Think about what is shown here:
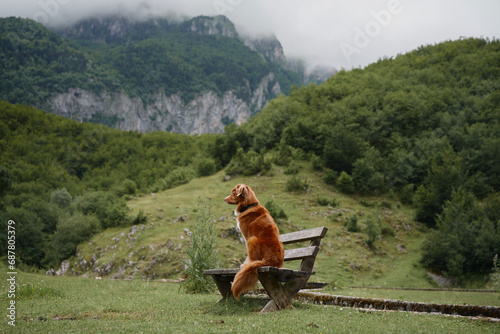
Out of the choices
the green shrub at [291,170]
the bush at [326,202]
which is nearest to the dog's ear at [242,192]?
the bush at [326,202]

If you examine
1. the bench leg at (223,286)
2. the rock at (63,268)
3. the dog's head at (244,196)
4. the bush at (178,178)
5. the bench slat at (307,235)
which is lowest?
the rock at (63,268)

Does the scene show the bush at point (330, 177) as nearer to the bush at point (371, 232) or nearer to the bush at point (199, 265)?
the bush at point (371, 232)

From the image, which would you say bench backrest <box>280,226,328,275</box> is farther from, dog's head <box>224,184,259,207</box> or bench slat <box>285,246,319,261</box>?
dog's head <box>224,184,259,207</box>

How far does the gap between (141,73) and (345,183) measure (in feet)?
432

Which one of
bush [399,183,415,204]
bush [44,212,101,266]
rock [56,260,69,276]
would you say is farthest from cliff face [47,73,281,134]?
rock [56,260,69,276]

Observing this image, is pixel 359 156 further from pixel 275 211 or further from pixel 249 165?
pixel 275 211

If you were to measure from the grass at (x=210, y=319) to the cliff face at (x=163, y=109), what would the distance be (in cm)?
11775

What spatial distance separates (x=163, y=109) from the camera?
143750mm

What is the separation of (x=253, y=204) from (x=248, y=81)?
164 metres

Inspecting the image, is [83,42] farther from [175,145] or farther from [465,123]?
[465,123]

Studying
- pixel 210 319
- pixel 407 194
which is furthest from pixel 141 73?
pixel 210 319

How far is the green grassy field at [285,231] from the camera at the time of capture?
16609mm

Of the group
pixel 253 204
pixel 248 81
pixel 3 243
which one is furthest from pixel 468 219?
pixel 248 81

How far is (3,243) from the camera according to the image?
22.6 metres
